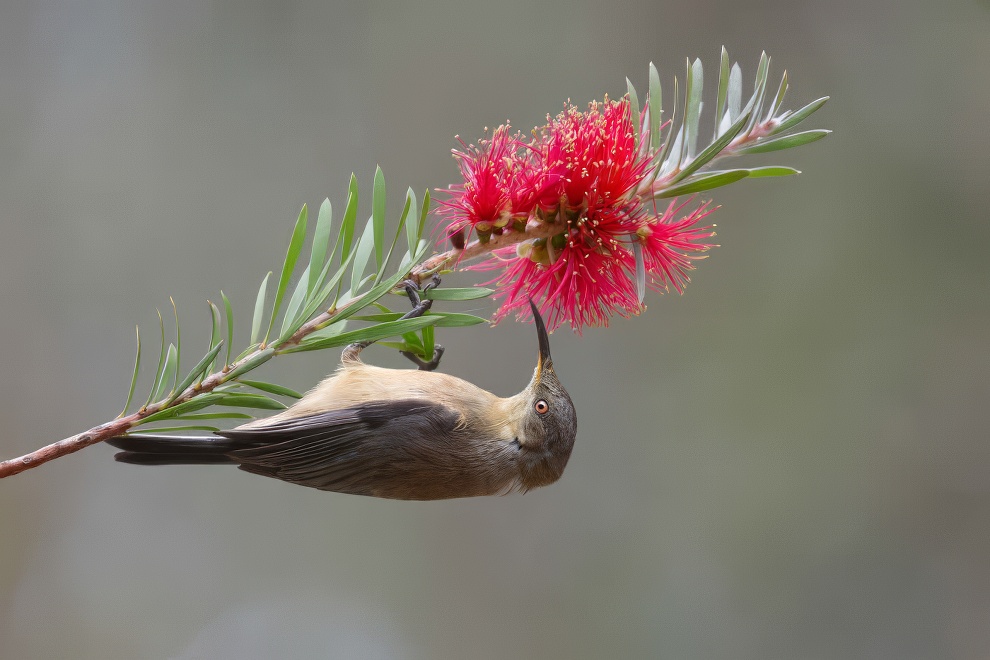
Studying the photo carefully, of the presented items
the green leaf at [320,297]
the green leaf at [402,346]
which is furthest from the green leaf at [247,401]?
the green leaf at [402,346]

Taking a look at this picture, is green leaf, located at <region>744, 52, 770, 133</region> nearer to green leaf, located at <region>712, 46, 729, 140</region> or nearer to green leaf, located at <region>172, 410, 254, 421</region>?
green leaf, located at <region>712, 46, 729, 140</region>

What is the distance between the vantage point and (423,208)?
4.57ft

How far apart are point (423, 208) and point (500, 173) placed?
251 mm

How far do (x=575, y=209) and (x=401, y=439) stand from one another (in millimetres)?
708

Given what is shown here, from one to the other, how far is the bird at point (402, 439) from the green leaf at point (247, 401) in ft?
1.04

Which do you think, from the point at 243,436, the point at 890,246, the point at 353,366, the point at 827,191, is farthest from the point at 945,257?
the point at 243,436

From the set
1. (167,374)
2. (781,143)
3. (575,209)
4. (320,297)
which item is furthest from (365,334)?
(781,143)

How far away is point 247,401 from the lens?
4.34ft

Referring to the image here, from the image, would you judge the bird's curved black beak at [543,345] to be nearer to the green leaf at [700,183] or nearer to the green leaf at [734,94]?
the green leaf at [700,183]

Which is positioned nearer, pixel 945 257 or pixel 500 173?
pixel 500 173

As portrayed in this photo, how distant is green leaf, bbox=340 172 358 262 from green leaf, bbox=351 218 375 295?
0.09 feet

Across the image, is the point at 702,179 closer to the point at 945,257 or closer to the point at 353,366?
the point at 353,366

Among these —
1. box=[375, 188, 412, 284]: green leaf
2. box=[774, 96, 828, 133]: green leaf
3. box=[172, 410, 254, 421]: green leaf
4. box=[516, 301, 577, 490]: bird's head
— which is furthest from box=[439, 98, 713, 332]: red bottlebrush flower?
box=[172, 410, 254, 421]: green leaf

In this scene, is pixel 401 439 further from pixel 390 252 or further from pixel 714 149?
pixel 714 149
